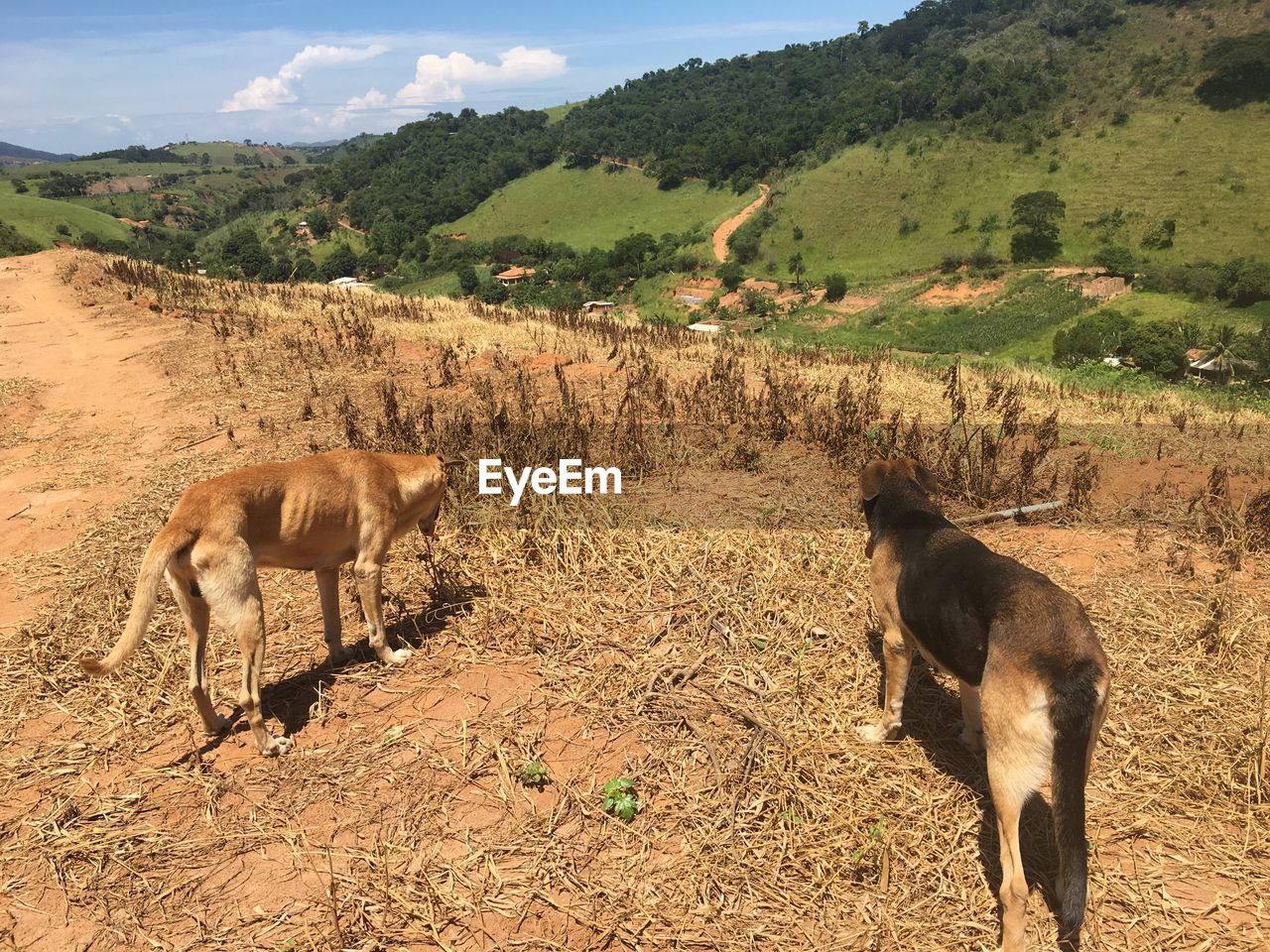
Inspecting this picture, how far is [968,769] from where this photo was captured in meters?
4.09

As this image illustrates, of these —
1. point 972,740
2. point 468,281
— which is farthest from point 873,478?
point 468,281

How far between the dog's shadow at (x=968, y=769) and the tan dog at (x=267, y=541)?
353 cm

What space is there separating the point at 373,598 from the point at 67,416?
9762 mm

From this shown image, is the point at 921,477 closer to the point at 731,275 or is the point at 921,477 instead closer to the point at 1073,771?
the point at 1073,771

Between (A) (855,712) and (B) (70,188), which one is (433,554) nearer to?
(A) (855,712)

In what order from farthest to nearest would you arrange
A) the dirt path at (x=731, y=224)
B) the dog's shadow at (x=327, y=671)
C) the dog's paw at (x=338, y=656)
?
1. the dirt path at (x=731, y=224)
2. the dog's paw at (x=338, y=656)
3. the dog's shadow at (x=327, y=671)

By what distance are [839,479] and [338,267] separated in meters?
100

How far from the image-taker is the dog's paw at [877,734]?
422cm

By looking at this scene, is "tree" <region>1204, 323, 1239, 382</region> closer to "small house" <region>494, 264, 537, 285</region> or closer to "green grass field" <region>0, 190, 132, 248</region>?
"small house" <region>494, 264, 537, 285</region>

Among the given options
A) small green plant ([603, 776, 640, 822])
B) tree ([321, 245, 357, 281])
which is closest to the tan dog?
small green plant ([603, 776, 640, 822])

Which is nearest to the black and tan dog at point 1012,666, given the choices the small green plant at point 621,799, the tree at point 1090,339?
the small green plant at point 621,799

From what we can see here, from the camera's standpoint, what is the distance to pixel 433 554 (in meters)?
6.18

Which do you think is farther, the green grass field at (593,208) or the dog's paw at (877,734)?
the green grass field at (593,208)

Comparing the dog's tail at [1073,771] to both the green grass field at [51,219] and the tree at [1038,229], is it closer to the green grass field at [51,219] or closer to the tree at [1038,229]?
the tree at [1038,229]
